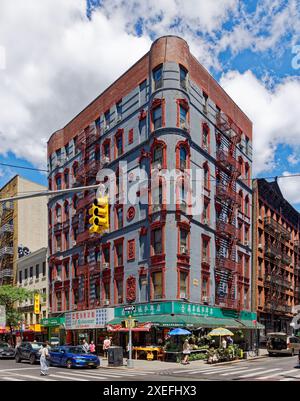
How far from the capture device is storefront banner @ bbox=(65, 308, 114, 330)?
45312 millimetres

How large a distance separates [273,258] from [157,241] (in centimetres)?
2753

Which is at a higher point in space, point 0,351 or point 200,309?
point 200,309

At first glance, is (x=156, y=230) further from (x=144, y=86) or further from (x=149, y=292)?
(x=144, y=86)

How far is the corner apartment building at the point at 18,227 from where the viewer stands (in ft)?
240

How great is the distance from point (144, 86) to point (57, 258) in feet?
74.8

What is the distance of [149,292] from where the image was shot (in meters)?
41.2

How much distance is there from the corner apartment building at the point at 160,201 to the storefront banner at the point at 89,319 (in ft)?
3.36

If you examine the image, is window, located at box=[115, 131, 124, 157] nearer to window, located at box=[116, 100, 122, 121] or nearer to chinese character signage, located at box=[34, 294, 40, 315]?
window, located at box=[116, 100, 122, 121]

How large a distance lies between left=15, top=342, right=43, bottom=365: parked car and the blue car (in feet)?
9.27

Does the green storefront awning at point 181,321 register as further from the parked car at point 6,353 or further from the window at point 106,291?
the parked car at point 6,353

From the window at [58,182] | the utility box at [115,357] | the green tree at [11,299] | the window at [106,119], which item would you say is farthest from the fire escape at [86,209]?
the utility box at [115,357]

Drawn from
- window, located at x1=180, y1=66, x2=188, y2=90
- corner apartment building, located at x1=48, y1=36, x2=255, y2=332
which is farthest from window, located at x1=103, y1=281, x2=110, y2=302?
window, located at x1=180, y1=66, x2=188, y2=90
